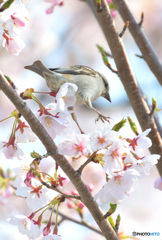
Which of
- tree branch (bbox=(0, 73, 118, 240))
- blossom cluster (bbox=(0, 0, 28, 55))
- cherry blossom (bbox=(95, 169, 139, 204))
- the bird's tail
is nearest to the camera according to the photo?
tree branch (bbox=(0, 73, 118, 240))

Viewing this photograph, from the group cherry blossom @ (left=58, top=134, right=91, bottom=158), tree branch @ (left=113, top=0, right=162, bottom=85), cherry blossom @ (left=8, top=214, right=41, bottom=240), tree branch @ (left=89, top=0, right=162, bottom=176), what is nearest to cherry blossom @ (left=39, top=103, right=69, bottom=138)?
cherry blossom @ (left=58, top=134, right=91, bottom=158)

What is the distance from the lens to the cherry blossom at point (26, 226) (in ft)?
5.93

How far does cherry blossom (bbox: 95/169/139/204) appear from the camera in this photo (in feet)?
5.17

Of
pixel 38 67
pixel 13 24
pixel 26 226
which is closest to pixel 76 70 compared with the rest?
pixel 38 67

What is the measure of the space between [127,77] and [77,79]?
1.57 feet

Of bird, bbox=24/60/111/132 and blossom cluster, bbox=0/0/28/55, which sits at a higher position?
blossom cluster, bbox=0/0/28/55

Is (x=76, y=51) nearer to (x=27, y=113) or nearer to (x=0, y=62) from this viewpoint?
(x=0, y=62)

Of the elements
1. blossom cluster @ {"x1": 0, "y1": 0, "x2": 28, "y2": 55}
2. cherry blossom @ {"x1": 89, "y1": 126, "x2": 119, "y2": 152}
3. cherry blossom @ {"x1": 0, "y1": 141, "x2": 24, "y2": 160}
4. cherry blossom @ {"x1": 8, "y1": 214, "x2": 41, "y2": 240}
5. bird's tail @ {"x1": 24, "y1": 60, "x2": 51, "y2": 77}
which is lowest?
cherry blossom @ {"x1": 8, "y1": 214, "x2": 41, "y2": 240}

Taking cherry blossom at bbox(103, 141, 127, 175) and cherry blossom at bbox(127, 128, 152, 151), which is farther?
cherry blossom at bbox(127, 128, 152, 151)

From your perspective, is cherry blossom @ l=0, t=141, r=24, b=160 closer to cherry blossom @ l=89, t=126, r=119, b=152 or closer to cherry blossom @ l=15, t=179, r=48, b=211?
cherry blossom @ l=15, t=179, r=48, b=211

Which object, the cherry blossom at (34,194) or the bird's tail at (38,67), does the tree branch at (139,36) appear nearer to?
the bird's tail at (38,67)

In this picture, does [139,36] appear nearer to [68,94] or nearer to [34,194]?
[68,94]

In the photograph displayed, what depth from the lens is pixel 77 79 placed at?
2771 millimetres

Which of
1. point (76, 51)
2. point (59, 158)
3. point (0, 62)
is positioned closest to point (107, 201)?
point (59, 158)
